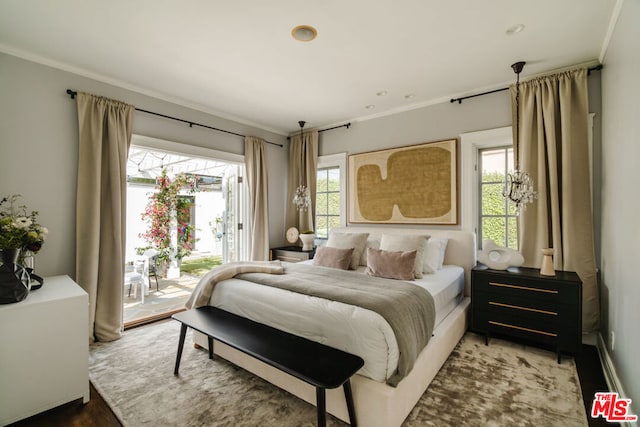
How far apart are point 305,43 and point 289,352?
236cm

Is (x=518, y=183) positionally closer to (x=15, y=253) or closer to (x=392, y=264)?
(x=392, y=264)

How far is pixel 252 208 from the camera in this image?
4.55 m

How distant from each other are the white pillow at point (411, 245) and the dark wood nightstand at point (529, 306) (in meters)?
0.53

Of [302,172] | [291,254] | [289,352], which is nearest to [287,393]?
[289,352]

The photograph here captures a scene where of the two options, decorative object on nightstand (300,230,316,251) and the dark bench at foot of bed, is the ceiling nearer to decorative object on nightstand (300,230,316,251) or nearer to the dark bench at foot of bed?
decorative object on nightstand (300,230,316,251)

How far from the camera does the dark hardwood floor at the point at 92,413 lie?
182 centimetres

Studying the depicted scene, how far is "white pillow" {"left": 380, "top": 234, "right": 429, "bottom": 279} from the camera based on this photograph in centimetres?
291

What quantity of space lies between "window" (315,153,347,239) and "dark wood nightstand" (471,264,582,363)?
2.19 meters

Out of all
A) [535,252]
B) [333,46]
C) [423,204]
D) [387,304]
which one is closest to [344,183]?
[423,204]

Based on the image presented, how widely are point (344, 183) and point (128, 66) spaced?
9.71 feet

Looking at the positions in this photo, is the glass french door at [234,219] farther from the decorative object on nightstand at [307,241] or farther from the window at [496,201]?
the window at [496,201]

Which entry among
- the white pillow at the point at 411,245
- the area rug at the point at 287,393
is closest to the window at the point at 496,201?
the white pillow at the point at 411,245

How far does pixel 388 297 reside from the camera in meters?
2.01

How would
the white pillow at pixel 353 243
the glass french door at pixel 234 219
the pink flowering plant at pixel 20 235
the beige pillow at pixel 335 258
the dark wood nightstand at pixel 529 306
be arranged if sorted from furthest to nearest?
the glass french door at pixel 234 219 < the white pillow at pixel 353 243 < the beige pillow at pixel 335 258 < the dark wood nightstand at pixel 529 306 < the pink flowering plant at pixel 20 235
